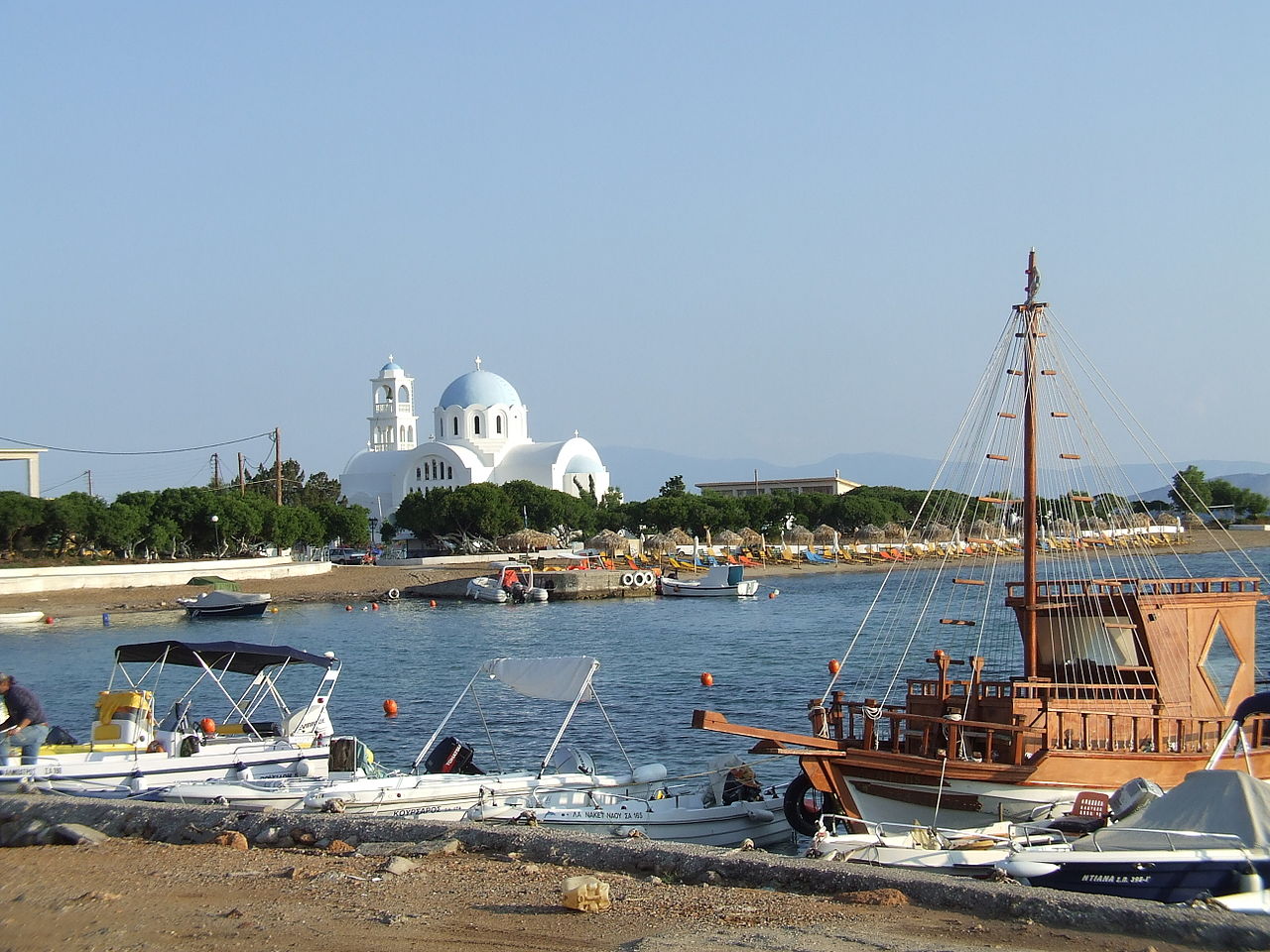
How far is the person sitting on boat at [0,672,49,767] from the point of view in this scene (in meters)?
15.2

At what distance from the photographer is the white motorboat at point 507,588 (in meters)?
66.8

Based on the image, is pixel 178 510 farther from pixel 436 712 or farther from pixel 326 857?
pixel 326 857

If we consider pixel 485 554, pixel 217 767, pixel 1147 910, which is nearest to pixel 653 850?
pixel 1147 910

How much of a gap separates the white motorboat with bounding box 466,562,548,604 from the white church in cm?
4183

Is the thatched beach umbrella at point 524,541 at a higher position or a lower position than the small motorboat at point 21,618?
higher

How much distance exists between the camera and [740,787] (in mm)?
15586

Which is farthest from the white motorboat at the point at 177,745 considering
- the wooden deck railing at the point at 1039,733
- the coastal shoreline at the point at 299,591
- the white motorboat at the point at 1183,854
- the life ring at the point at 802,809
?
the coastal shoreline at the point at 299,591

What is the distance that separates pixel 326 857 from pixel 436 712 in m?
17.7

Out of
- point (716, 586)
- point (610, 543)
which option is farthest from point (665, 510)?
point (716, 586)

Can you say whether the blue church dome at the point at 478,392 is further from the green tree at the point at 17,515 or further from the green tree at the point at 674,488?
the green tree at the point at 17,515

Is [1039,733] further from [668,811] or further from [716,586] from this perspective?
[716,586]

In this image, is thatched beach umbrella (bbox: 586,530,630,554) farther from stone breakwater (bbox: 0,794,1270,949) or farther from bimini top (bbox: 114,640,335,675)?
stone breakwater (bbox: 0,794,1270,949)

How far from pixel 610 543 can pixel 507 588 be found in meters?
21.6

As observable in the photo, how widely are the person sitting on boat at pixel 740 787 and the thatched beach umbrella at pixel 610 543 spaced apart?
7286 centimetres
